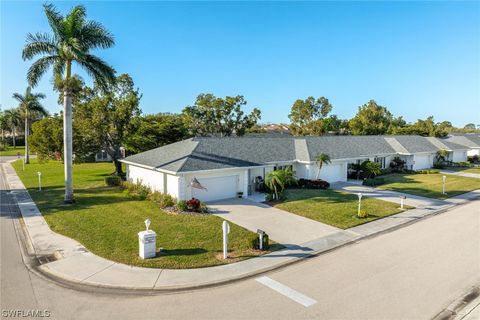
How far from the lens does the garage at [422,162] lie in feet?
122

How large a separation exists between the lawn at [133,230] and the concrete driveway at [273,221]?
1158 mm

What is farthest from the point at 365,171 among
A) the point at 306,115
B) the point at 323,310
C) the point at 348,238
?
the point at 306,115

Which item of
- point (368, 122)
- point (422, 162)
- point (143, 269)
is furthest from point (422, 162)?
point (143, 269)

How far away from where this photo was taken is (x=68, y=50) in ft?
58.8

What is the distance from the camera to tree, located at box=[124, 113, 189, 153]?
29.9 meters

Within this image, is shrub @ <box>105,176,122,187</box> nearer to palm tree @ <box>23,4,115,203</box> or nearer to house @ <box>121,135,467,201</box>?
house @ <box>121,135,467,201</box>

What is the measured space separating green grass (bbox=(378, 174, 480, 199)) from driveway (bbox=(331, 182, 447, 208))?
136 centimetres

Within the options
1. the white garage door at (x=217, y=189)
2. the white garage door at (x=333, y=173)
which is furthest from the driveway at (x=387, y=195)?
the white garage door at (x=217, y=189)

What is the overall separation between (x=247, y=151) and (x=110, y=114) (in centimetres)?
1456

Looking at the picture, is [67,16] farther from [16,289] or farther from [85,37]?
[16,289]

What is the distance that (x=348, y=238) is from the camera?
13719 mm

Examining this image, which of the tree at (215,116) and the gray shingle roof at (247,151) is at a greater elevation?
the tree at (215,116)

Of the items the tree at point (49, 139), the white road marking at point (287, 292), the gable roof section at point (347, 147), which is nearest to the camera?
the white road marking at point (287, 292)

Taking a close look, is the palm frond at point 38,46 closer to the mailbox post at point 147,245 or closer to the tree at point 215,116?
the mailbox post at point 147,245
